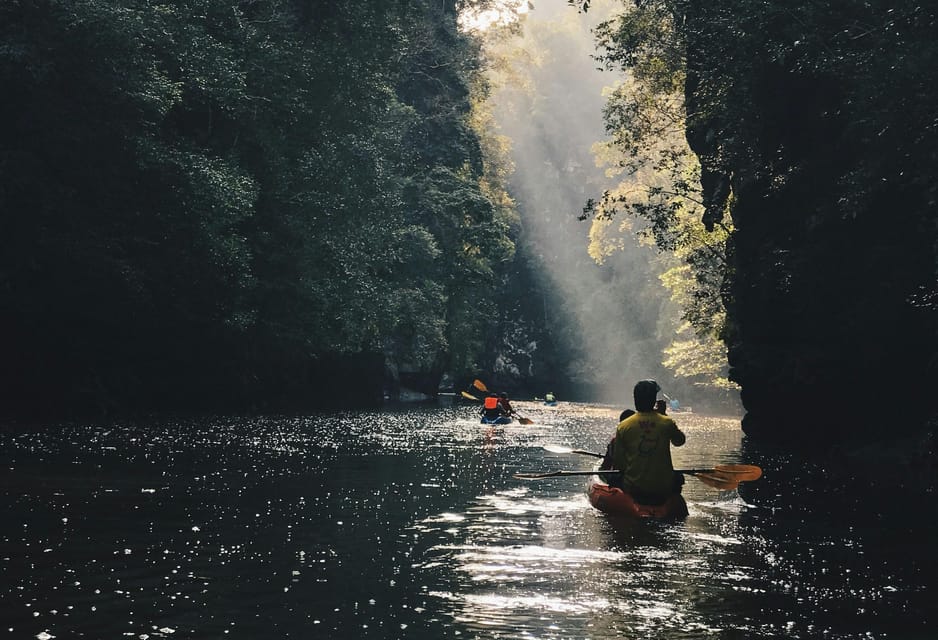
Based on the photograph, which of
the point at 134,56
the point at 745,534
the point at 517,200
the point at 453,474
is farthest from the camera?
the point at 517,200

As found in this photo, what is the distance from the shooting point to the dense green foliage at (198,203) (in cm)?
2931

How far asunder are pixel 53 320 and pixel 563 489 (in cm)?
1832

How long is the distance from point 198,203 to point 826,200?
56.0 ft

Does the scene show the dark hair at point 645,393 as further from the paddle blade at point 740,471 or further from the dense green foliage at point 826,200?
the dense green foliage at point 826,200

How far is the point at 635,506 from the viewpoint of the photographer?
14.6m

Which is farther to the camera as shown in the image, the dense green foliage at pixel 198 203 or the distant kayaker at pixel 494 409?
the distant kayaker at pixel 494 409

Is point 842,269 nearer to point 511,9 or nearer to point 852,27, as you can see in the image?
point 852,27

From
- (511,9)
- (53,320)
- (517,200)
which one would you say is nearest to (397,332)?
(511,9)

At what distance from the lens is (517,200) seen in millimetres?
94938

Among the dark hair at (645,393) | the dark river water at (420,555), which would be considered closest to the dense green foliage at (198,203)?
the dark river water at (420,555)

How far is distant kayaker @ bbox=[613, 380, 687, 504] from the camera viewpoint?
1442 cm

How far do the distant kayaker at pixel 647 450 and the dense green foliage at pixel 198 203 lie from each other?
19.3 m

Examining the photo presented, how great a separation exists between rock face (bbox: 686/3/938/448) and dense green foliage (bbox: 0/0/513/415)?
14612mm

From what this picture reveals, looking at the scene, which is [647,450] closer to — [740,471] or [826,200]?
[740,471]
